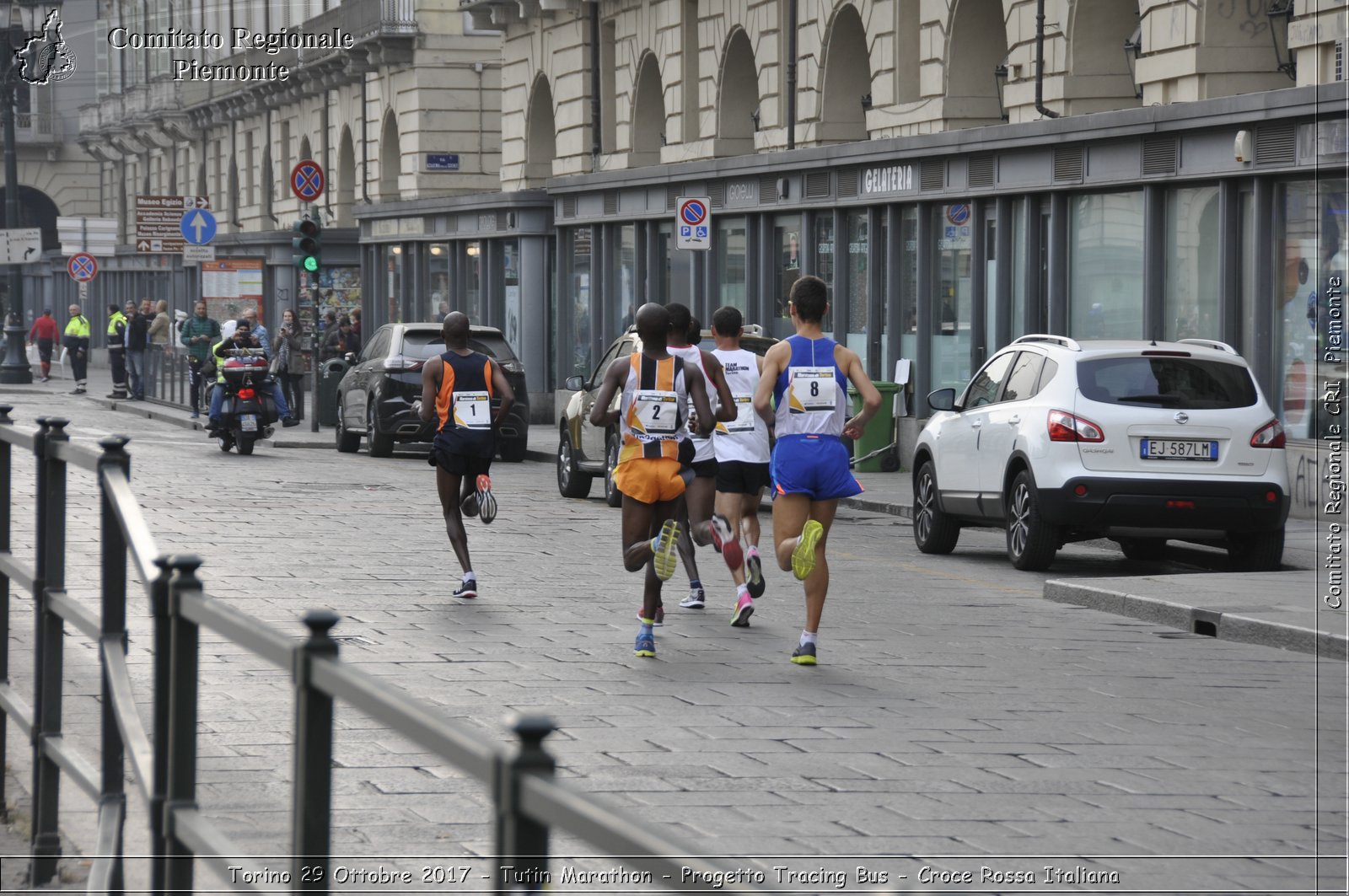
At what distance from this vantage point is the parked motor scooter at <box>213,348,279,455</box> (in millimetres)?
25406

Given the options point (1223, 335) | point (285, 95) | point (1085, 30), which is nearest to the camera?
point (1223, 335)

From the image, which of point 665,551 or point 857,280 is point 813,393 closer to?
point 665,551

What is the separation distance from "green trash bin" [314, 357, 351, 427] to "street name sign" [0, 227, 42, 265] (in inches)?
619

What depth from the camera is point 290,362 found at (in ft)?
120

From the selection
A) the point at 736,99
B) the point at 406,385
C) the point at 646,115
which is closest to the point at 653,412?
the point at 406,385

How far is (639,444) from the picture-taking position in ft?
34.0

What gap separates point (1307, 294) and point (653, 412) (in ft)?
30.0

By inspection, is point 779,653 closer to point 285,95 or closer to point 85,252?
point 85,252

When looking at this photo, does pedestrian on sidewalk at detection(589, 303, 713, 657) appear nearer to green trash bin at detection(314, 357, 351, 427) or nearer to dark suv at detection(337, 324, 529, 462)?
dark suv at detection(337, 324, 529, 462)

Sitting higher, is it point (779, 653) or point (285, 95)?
point (285, 95)

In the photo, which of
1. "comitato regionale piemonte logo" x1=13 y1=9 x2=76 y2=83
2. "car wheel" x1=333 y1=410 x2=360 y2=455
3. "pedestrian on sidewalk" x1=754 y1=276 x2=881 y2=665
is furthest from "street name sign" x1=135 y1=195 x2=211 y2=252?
"comitato regionale piemonte logo" x1=13 y1=9 x2=76 y2=83

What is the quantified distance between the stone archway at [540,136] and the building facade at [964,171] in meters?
1.40

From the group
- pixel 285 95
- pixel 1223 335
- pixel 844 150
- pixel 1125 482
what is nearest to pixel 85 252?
pixel 285 95

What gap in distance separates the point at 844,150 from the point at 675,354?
590 inches
